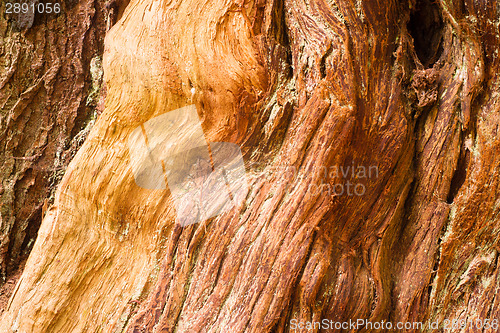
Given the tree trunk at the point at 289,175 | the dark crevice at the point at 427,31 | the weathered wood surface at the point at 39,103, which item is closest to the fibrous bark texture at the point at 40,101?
the weathered wood surface at the point at 39,103

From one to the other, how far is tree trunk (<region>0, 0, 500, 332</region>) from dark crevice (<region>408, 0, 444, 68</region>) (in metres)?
0.09

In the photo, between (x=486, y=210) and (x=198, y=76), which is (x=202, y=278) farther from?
(x=486, y=210)

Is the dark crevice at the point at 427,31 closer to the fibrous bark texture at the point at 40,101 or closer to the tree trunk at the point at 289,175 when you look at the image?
the tree trunk at the point at 289,175

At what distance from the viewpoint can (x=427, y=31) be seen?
2.11m

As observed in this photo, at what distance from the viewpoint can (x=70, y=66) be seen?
7.19ft

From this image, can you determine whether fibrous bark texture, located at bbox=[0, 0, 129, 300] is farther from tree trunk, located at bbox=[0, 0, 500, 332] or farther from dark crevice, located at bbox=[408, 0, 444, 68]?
dark crevice, located at bbox=[408, 0, 444, 68]

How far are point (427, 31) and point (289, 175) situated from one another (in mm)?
1180

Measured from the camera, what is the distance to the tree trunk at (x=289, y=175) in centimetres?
177

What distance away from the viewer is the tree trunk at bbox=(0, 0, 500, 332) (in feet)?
5.82

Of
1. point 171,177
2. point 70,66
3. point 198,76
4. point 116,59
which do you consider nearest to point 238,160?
point 171,177

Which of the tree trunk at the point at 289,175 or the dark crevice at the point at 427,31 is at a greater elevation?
the dark crevice at the point at 427,31

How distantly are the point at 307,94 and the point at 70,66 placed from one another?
1.39 metres

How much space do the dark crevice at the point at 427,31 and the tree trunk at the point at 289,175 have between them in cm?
9

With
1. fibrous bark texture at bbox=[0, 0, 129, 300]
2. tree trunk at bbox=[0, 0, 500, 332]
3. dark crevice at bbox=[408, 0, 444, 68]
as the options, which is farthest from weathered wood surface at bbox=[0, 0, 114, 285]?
dark crevice at bbox=[408, 0, 444, 68]
